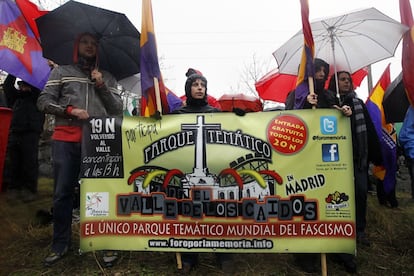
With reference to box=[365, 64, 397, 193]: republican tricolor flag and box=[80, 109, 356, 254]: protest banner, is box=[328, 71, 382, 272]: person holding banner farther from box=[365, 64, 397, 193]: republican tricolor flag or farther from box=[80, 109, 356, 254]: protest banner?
box=[365, 64, 397, 193]: republican tricolor flag

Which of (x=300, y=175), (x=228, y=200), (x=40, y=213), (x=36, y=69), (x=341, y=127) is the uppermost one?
Answer: (x=36, y=69)

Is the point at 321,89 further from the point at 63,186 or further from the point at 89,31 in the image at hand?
the point at 63,186

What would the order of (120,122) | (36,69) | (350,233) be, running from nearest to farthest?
Answer: (350,233) < (120,122) < (36,69)

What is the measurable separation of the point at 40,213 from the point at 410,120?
454 cm

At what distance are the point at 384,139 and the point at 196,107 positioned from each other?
9.38 feet

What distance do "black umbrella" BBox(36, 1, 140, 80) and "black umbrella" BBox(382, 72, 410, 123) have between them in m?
3.08

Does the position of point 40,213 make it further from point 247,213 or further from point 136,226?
point 247,213

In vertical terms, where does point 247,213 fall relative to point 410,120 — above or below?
below

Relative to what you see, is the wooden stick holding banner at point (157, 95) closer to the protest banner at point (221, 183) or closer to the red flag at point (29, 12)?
the protest banner at point (221, 183)

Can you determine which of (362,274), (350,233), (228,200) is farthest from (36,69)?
(362,274)

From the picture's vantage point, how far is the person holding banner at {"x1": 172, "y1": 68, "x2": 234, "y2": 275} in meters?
3.27

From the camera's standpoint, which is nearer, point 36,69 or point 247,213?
point 247,213

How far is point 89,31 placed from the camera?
11.7ft

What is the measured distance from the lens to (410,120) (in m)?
3.61
